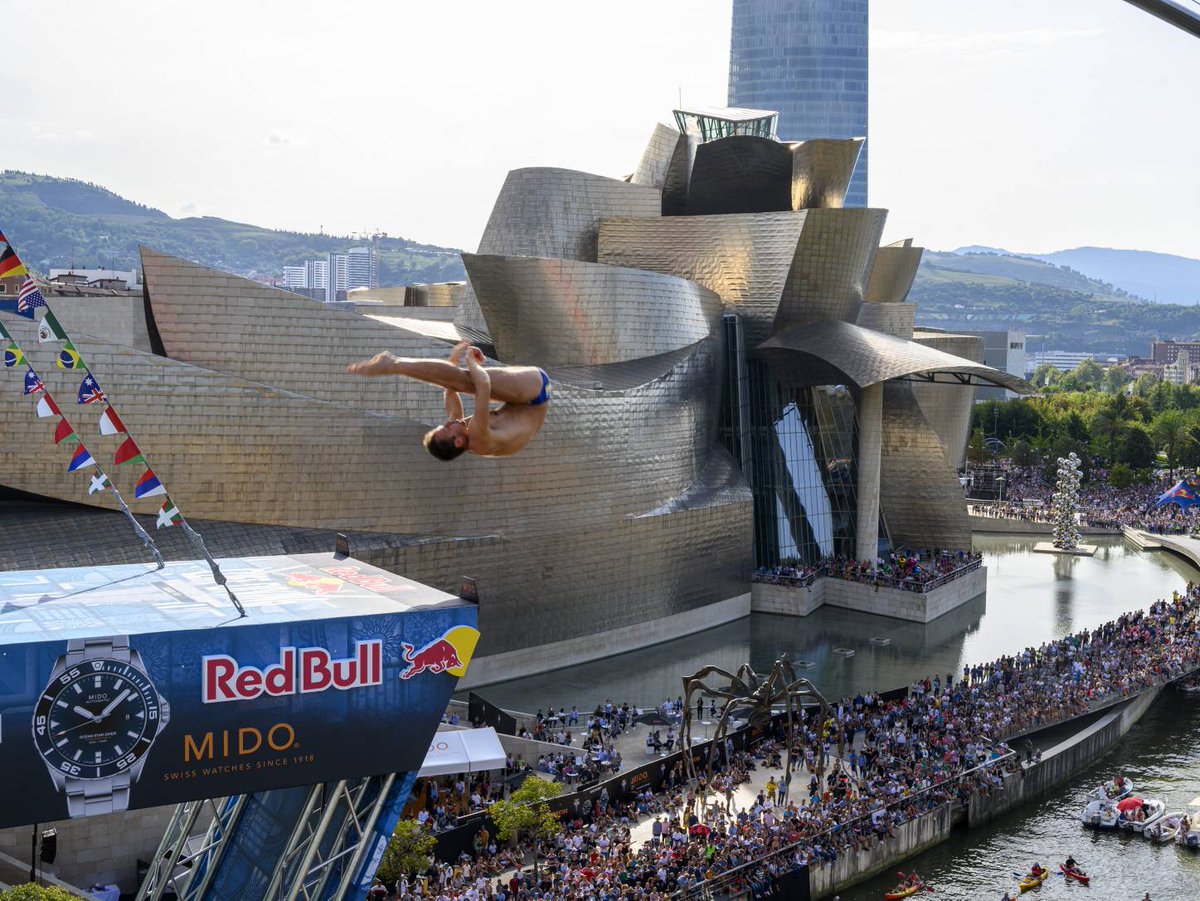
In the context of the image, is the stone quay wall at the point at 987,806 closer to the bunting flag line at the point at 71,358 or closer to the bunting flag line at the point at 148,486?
the bunting flag line at the point at 148,486

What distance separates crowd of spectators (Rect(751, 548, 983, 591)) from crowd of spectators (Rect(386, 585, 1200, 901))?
305 inches

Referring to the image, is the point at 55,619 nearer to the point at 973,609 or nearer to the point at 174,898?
the point at 174,898

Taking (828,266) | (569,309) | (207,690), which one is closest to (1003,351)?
(828,266)

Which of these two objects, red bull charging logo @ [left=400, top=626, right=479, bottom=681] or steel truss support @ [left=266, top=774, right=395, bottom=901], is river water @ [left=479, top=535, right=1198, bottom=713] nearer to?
steel truss support @ [left=266, top=774, right=395, bottom=901]

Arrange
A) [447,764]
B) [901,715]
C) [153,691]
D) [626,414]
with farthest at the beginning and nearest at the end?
[626,414], [901,715], [447,764], [153,691]

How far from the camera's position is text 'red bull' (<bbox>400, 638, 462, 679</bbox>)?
1719cm

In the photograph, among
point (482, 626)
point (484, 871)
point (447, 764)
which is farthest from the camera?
point (482, 626)

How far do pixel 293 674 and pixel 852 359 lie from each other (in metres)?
34.5

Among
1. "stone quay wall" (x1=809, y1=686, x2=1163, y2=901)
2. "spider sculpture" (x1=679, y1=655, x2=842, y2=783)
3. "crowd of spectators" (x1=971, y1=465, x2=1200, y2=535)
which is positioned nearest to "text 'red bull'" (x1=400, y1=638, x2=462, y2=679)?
"stone quay wall" (x1=809, y1=686, x2=1163, y2=901)

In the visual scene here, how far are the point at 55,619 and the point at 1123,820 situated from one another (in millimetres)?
24077

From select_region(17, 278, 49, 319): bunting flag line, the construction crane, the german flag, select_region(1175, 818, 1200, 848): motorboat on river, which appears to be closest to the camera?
the construction crane

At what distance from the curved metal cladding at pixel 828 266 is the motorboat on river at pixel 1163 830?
85.9 ft

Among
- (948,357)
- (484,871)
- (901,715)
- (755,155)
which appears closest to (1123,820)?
(901,715)

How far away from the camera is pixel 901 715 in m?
33.5
